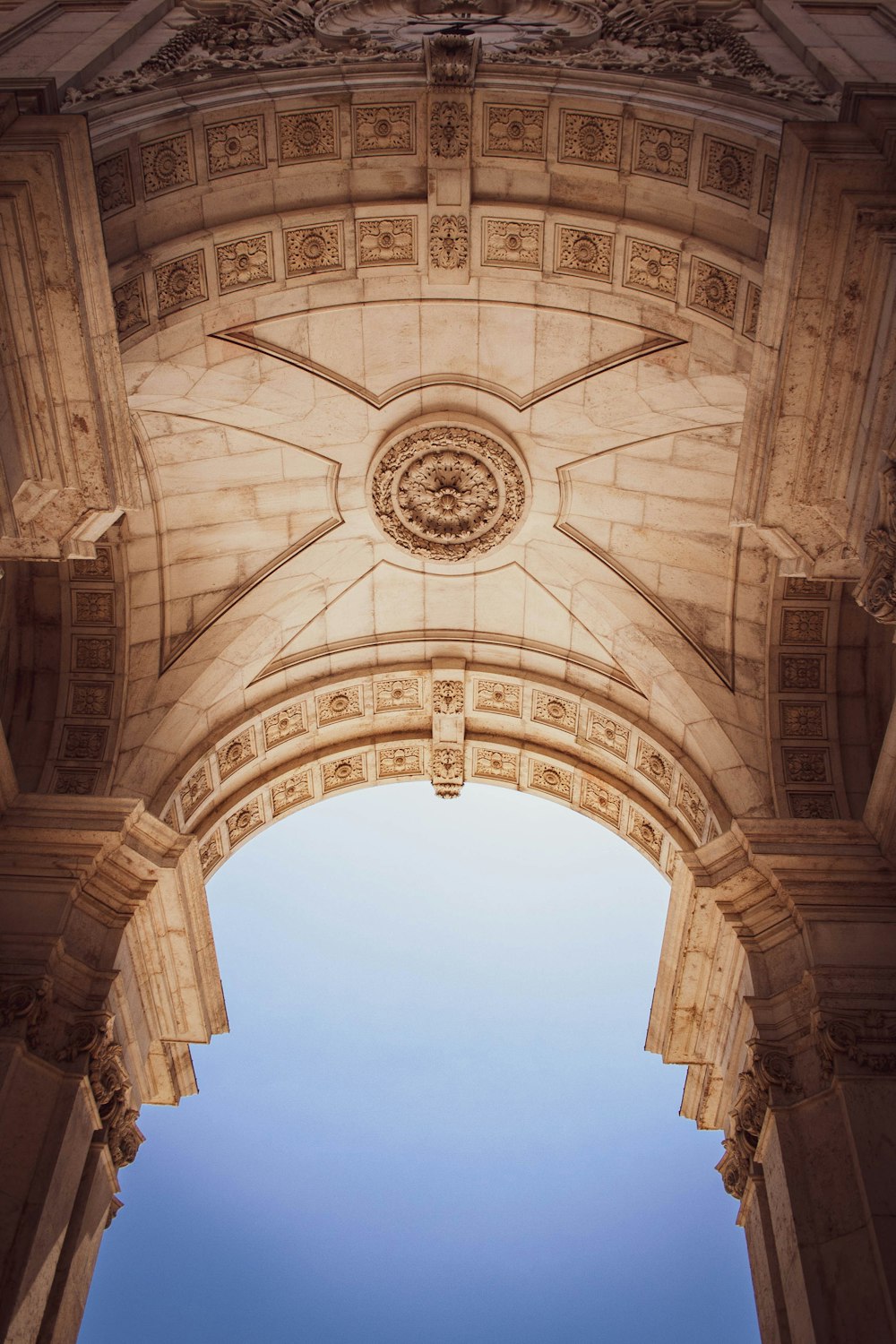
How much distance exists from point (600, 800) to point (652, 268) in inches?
301

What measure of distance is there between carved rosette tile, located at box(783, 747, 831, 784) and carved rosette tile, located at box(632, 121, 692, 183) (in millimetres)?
6266

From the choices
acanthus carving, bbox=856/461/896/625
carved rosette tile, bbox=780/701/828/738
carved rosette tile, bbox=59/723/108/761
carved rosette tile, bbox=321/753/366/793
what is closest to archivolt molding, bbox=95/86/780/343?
acanthus carving, bbox=856/461/896/625

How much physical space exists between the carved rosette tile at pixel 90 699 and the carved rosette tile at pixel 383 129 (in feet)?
21.5

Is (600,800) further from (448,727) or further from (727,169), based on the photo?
(727,169)

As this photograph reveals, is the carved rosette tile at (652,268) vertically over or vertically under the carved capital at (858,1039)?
over

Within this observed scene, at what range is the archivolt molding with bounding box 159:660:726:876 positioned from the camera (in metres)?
16.1

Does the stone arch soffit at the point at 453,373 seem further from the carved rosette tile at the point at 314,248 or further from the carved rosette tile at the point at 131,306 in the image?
the carved rosette tile at the point at 131,306

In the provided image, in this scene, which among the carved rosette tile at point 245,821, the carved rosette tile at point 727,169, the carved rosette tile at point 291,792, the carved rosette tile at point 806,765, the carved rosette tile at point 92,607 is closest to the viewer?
the carved rosette tile at point 727,169

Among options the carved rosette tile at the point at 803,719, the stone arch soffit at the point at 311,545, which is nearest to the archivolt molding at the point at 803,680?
the carved rosette tile at the point at 803,719

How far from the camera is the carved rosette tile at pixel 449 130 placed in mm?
11633

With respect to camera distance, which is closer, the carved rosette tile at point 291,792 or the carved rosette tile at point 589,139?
the carved rosette tile at point 589,139

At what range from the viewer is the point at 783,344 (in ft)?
31.2

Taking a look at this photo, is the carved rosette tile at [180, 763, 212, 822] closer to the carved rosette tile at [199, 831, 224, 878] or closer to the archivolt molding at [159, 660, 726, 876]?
the archivolt molding at [159, 660, 726, 876]

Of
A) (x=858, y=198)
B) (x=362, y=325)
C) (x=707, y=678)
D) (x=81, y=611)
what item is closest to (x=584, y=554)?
(x=707, y=678)
